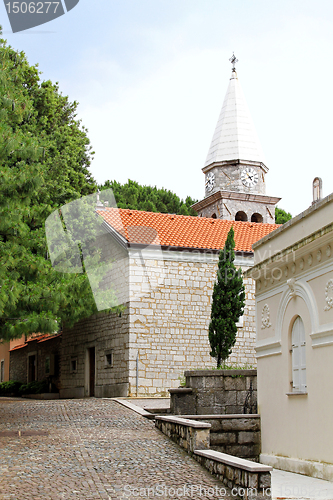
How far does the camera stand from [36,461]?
8461 mm

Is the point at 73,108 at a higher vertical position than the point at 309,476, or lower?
higher

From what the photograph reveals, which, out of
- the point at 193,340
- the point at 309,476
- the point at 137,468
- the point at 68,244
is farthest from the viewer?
the point at 193,340

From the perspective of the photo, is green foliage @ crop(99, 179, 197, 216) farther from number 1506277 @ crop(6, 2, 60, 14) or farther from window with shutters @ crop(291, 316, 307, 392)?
number 1506277 @ crop(6, 2, 60, 14)

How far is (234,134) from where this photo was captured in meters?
35.3

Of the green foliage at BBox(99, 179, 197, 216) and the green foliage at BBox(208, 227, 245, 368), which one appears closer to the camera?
the green foliage at BBox(208, 227, 245, 368)

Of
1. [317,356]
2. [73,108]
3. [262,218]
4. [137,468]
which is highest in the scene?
[73,108]

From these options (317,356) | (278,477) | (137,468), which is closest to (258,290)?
(317,356)

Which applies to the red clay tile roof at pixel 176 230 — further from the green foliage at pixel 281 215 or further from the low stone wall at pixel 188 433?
the green foliage at pixel 281 215

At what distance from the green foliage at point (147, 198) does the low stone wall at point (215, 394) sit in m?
23.5

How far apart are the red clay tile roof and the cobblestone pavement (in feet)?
31.9

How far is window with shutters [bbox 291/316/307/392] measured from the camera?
11.0m

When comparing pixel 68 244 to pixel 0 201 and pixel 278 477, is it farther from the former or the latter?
pixel 278 477

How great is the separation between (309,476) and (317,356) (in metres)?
2.17

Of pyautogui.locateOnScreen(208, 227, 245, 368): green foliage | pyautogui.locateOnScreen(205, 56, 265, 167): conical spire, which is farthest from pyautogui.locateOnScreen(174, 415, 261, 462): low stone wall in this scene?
pyautogui.locateOnScreen(205, 56, 265, 167): conical spire
